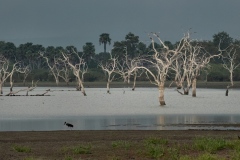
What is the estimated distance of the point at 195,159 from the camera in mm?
16250

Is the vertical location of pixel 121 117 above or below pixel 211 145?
below

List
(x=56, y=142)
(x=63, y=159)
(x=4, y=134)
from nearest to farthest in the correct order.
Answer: (x=63, y=159) → (x=56, y=142) → (x=4, y=134)

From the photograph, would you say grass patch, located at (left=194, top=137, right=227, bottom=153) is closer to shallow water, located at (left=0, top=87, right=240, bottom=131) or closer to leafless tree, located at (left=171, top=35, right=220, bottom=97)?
shallow water, located at (left=0, top=87, right=240, bottom=131)

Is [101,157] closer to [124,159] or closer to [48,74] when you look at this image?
[124,159]

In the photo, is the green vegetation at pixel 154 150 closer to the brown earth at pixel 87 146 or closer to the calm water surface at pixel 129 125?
the brown earth at pixel 87 146

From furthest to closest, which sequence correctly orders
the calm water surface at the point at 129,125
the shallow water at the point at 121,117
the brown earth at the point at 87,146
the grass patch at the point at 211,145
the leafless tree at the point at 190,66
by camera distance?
the leafless tree at the point at 190,66 < the shallow water at the point at 121,117 < the calm water surface at the point at 129,125 < the grass patch at the point at 211,145 < the brown earth at the point at 87,146

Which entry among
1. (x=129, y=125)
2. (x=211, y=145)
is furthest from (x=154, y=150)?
(x=129, y=125)

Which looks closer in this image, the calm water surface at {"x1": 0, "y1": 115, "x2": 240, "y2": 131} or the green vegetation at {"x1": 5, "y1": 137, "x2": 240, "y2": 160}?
the green vegetation at {"x1": 5, "y1": 137, "x2": 240, "y2": 160}

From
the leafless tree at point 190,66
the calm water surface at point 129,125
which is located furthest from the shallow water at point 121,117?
the leafless tree at point 190,66

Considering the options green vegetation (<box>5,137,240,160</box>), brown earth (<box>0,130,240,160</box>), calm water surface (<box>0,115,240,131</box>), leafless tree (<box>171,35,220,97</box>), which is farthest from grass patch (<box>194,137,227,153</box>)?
leafless tree (<box>171,35,220,97</box>)

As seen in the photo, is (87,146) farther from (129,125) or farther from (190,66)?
(190,66)

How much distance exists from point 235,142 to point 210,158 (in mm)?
4077

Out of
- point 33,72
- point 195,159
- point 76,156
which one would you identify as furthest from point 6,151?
point 33,72

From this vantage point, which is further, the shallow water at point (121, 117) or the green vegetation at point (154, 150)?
the shallow water at point (121, 117)
